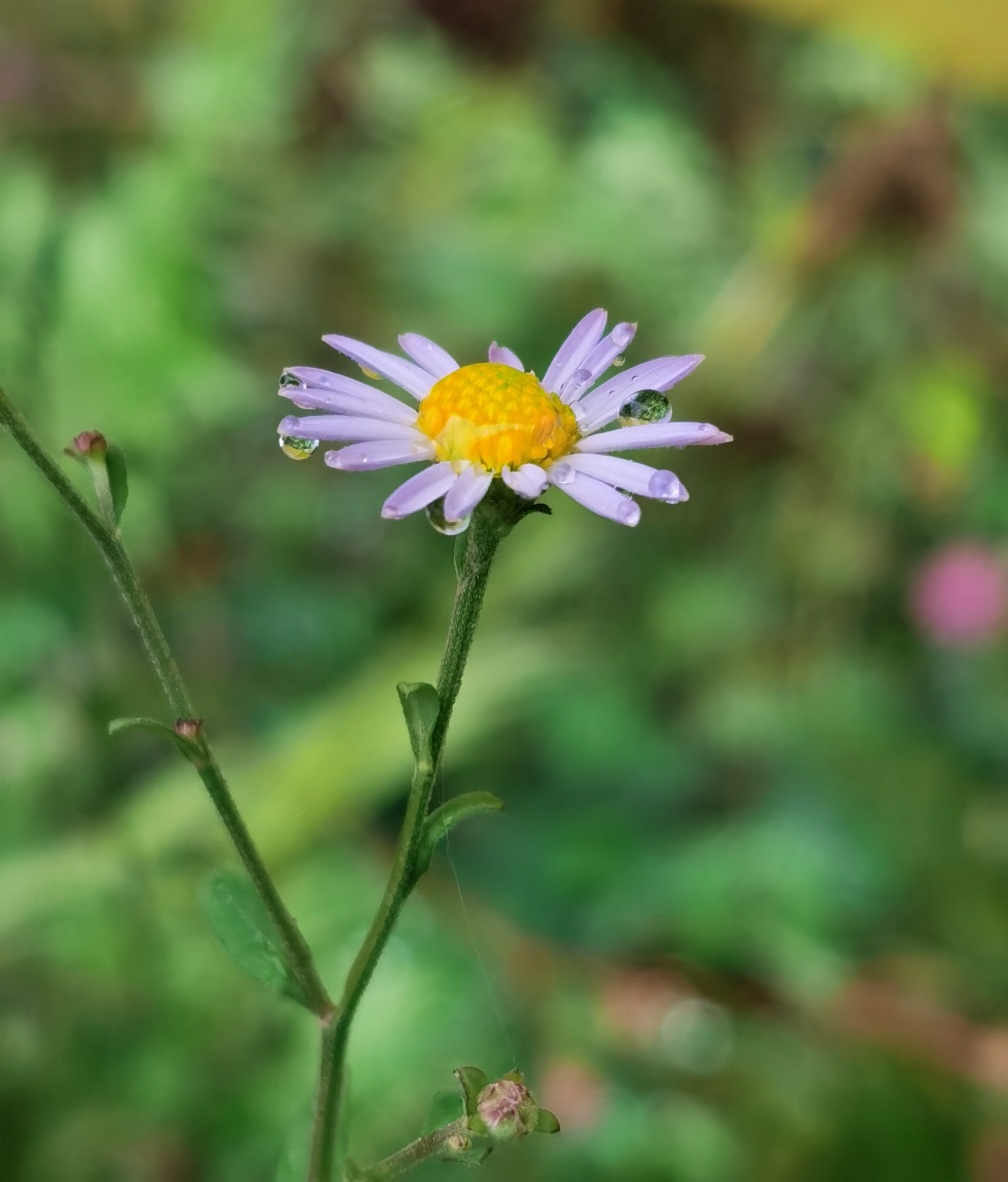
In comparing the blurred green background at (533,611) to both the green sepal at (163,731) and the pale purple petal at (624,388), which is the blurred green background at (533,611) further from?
the pale purple petal at (624,388)

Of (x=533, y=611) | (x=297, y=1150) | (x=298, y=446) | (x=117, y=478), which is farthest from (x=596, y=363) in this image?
(x=533, y=611)

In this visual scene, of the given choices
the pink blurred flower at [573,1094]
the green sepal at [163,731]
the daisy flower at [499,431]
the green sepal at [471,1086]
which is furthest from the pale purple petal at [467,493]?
the pink blurred flower at [573,1094]

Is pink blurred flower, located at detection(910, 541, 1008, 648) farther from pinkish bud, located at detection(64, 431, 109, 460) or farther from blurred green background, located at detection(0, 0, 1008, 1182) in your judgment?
pinkish bud, located at detection(64, 431, 109, 460)

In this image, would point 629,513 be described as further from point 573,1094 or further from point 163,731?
point 573,1094

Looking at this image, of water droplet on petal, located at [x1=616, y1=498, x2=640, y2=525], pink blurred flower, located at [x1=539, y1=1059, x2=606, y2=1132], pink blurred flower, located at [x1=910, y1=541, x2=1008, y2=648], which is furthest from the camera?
pink blurred flower, located at [x1=910, y1=541, x2=1008, y2=648]

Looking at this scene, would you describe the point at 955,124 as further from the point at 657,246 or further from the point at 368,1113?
the point at 368,1113

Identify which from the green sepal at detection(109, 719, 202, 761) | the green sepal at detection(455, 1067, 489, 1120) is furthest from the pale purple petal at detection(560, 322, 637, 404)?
the green sepal at detection(455, 1067, 489, 1120)

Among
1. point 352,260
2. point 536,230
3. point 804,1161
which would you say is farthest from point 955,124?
point 804,1161
